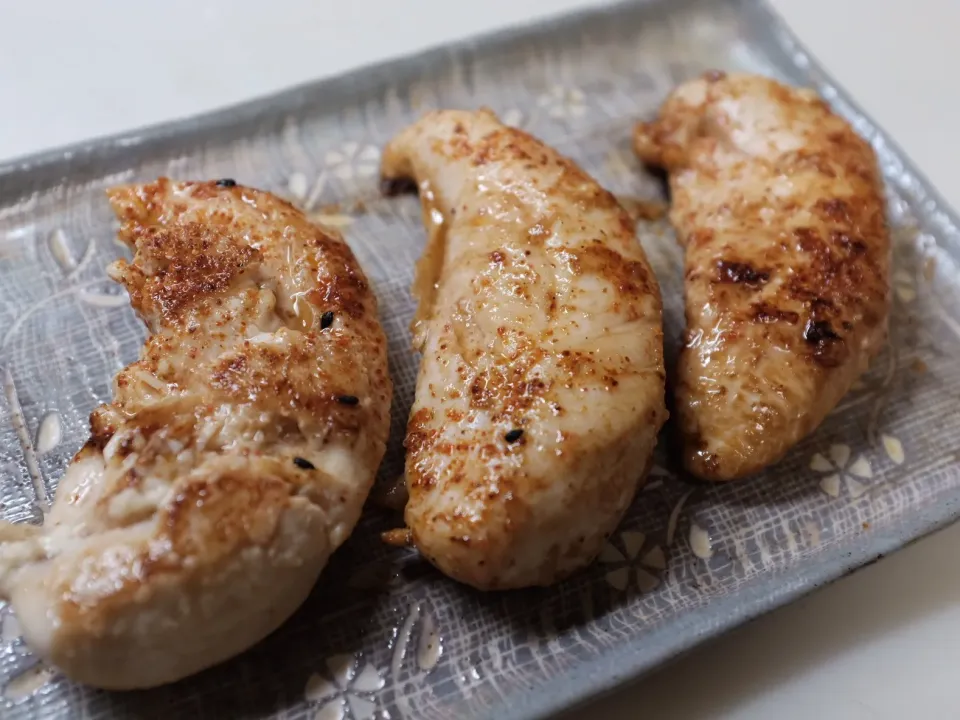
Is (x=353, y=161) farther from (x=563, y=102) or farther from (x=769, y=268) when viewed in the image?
(x=769, y=268)

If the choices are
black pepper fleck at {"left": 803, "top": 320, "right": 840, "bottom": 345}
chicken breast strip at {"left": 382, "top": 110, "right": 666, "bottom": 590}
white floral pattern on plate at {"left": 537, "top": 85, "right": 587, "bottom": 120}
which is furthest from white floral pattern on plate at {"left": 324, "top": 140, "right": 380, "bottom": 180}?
black pepper fleck at {"left": 803, "top": 320, "right": 840, "bottom": 345}

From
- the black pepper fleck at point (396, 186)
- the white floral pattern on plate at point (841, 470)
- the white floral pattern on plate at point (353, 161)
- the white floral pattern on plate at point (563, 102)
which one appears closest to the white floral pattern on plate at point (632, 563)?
the white floral pattern on plate at point (841, 470)

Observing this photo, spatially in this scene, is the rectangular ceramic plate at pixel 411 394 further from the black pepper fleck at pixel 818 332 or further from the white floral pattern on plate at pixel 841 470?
the black pepper fleck at pixel 818 332

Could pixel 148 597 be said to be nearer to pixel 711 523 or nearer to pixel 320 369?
pixel 320 369

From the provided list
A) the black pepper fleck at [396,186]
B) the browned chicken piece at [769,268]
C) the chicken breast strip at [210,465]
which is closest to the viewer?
the chicken breast strip at [210,465]

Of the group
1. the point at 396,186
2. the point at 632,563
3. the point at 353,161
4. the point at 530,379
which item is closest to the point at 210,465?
the point at 530,379

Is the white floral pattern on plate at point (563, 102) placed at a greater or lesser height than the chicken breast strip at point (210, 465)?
greater
